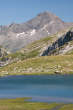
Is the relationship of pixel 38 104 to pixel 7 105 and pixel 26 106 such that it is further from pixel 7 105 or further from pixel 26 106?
pixel 7 105

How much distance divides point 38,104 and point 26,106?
15.3 ft

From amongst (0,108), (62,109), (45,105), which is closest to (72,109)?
(62,109)

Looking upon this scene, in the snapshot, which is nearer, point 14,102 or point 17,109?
point 17,109

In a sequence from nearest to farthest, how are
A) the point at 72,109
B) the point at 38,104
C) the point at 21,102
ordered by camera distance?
the point at 72,109 < the point at 38,104 < the point at 21,102

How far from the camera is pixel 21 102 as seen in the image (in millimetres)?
99375

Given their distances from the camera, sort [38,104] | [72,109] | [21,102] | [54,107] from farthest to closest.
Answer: [21,102], [38,104], [54,107], [72,109]

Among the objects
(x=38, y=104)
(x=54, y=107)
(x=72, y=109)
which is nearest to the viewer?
(x=72, y=109)

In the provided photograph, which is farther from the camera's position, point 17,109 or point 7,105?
point 7,105

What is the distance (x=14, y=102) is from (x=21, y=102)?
2572 millimetres

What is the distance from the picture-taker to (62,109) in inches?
3285

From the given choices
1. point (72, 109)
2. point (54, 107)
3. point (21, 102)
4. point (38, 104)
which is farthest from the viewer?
point (21, 102)

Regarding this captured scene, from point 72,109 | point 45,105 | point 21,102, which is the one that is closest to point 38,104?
point 45,105

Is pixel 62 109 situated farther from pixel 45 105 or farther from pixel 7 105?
pixel 7 105

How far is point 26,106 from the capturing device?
90625 mm
